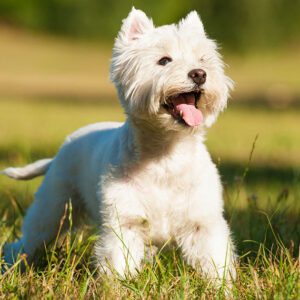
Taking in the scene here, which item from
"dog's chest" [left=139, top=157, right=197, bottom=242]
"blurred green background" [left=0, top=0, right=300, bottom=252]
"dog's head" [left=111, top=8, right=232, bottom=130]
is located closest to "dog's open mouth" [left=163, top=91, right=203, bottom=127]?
"dog's head" [left=111, top=8, right=232, bottom=130]

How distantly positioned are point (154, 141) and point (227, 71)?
82.8 feet

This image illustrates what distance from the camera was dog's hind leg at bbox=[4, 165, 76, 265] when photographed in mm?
5645

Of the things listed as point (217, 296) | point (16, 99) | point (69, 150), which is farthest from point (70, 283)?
point (16, 99)

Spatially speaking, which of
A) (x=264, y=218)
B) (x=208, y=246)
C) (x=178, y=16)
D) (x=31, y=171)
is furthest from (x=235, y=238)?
(x=178, y=16)

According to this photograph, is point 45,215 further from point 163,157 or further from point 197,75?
point 197,75

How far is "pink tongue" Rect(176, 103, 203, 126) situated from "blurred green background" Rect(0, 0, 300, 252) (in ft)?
2.51

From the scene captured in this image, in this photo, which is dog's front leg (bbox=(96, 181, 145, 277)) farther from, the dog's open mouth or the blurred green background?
the blurred green background

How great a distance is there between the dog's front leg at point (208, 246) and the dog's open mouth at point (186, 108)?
1.98 ft

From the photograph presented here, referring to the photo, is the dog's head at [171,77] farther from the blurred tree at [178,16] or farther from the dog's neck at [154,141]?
the blurred tree at [178,16]

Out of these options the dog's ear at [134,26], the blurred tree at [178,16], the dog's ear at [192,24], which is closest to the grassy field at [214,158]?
the dog's ear at [192,24]

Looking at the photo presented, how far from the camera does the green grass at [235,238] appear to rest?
4223 mm

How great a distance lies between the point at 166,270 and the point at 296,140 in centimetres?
968

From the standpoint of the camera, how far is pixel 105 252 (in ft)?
15.6

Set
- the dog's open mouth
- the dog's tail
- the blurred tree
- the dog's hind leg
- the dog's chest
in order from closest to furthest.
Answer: the dog's open mouth < the dog's chest < the dog's hind leg < the dog's tail < the blurred tree
